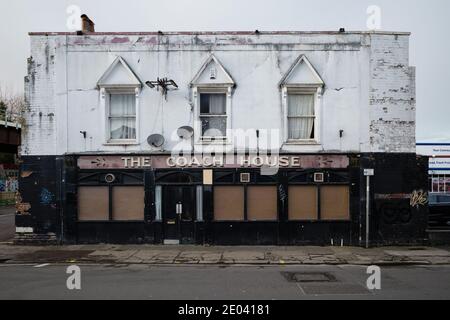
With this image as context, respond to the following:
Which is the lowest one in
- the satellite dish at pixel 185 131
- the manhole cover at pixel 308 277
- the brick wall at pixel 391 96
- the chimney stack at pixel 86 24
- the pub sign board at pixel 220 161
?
the manhole cover at pixel 308 277

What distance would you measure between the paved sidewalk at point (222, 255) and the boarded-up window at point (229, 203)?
3.66ft

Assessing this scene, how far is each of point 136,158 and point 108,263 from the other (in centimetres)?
427

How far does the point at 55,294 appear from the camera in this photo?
8898mm

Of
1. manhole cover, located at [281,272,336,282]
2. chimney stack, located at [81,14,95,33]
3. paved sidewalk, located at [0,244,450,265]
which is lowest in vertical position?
paved sidewalk, located at [0,244,450,265]

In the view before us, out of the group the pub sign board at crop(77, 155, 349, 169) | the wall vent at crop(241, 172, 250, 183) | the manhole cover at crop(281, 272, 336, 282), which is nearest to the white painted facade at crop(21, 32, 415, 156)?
the pub sign board at crop(77, 155, 349, 169)

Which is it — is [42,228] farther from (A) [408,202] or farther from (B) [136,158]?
(A) [408,202]

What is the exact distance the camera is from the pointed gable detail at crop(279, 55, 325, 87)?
1572cm

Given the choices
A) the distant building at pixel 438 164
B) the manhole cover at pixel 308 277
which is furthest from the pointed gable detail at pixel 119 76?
the distant building at pixel 438 164

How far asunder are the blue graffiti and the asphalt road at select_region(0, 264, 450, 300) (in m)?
3.72

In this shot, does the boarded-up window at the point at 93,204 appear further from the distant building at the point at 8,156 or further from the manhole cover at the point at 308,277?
the manhole cover at the point at 308,277

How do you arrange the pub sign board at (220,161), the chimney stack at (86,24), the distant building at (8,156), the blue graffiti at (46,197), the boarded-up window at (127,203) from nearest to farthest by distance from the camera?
the pub sign board at (220,161) < the boarded-up window at (127,203) < the blue graffiti at (46,197) < the chimney stack at (86,24) < the distant building at (8,156)

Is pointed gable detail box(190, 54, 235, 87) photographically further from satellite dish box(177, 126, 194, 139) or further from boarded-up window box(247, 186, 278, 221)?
boarded-up window box(247, 186, 278, 221)

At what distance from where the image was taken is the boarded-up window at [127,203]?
15.9m

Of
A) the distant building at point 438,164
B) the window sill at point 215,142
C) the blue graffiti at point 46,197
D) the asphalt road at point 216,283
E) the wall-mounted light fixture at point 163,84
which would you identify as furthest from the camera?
the distant building at point 438,164
